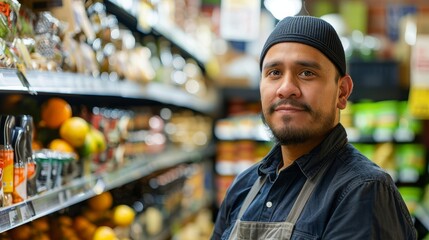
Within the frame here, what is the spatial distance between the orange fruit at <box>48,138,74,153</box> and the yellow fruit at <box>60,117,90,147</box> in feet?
0.07

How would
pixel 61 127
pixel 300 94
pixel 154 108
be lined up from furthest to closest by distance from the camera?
pixel 154 108 < pixel 61 127 < pixel 300 94

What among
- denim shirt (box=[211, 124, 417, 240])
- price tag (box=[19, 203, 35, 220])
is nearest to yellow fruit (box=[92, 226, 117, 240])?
price tag (box=[19, 203, 35, 220])

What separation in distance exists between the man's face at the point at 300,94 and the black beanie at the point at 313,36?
0.02 meters

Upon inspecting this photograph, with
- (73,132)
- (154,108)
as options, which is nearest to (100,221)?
(73,132)

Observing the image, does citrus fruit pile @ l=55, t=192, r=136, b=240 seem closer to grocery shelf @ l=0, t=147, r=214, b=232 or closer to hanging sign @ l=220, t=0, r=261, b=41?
grocery shelf @ l=0, t=147, r=214, b=232

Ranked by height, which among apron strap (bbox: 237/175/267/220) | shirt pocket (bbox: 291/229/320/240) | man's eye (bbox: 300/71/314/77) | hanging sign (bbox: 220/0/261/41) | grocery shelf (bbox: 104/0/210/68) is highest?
hanging sign (bbox: 220/0/261/41)

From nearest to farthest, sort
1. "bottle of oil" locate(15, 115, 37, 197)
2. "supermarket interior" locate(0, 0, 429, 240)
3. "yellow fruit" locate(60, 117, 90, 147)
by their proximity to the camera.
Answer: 1. "bottle of oil" locate(15, 115, 37, 197)
2. "supermarket interior" locate(0, 0, 429, 240)
3. "yellow fruit" locate(60, 117, 90, 147)

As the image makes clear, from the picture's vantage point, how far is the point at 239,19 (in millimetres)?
6996

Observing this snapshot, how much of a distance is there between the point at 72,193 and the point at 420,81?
257cm

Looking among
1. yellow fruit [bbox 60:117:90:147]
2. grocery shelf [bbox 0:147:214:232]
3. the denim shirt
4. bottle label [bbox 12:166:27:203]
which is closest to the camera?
the denim shirt

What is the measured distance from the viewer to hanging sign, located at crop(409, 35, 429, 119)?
4.07m

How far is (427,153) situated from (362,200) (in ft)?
17.3

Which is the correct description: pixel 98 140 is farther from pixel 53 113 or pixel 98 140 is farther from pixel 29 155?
pixel 29 155

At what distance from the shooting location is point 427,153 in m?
6.63
